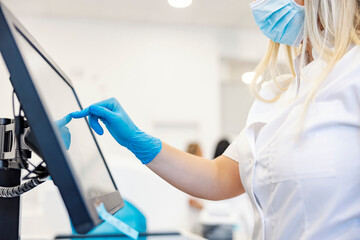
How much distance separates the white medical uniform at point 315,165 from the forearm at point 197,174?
0.13 m

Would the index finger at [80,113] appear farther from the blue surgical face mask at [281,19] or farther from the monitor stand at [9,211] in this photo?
the blue surgical face mask at [281,19]

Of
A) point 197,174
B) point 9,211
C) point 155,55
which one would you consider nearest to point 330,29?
point 197,174

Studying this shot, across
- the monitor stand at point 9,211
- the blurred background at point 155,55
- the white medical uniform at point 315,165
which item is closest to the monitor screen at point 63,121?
the monitor stand at point 9,211

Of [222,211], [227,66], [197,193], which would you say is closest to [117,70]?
[227,66]

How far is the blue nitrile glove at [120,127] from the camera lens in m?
0.69

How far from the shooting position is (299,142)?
2.36 feet

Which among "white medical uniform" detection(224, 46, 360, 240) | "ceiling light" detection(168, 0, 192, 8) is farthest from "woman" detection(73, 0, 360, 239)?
"ceiling light" detection(168, 0, 192, 8)

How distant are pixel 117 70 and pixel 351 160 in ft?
13.0

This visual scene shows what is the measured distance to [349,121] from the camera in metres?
0.68

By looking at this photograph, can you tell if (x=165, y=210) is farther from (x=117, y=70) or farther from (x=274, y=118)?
(x=117, y=70)

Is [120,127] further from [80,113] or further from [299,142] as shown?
[299,142]

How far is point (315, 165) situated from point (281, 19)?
1.21ft

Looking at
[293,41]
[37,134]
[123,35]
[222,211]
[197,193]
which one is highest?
[123,35]

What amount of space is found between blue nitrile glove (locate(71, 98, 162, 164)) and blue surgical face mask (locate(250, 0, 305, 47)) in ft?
1.26
